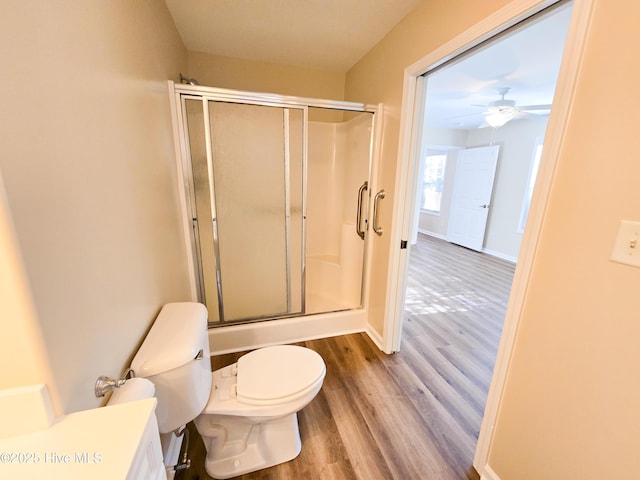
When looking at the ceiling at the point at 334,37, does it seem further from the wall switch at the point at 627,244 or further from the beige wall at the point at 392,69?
the wall switch at the point at 627,244

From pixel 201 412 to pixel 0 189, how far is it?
1.02 m

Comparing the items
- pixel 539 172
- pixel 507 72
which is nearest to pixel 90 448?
pixel 539 172

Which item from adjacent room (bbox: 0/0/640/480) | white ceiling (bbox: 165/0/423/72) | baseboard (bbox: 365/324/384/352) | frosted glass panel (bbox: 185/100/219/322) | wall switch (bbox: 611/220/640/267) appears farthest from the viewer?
baseboard (bbox: 365/324/384/352)

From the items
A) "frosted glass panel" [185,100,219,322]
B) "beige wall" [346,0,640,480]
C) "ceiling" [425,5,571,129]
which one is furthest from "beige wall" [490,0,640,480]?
"frosted glass panel" [185,100,219,322]

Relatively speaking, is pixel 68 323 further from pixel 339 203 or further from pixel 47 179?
pixel 339 203

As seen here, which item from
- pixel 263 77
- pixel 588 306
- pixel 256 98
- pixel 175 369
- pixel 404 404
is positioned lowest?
pixel 404 404

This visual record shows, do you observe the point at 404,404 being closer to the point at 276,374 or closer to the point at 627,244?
the point at 276,374

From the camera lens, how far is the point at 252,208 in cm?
201

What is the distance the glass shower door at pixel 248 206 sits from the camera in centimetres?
185

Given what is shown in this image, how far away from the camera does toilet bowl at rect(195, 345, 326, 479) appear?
3.72 feet

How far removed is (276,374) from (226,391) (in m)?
0.23

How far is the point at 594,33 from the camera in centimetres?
78

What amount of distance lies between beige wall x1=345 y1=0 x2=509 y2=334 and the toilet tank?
1.42m

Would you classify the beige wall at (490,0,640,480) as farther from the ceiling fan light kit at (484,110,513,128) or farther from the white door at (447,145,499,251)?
the white door at (447,145,499,251)
